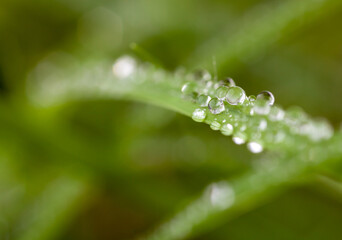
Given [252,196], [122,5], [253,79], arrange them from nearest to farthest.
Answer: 1. [252,196]
2. [253,79]
3. [122,5]

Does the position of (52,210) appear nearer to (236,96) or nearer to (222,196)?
(222,196)

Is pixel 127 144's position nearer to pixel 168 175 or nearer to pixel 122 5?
pixel 168 175

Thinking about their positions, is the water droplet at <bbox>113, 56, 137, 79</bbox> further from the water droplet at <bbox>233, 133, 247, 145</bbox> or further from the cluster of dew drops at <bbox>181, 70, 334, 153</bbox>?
the water droplet at <bbox>233, 133, 247, 145</bbox>

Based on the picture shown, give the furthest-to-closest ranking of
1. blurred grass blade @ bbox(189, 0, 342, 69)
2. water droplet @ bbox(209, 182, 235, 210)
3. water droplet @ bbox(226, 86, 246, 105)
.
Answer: blurred grass blade @ bbox(189, 0, 342, 69) → water droplet @ bbox(209, 182, 235, 210) → water droplet @ bbox(226, 86, 246, 105)

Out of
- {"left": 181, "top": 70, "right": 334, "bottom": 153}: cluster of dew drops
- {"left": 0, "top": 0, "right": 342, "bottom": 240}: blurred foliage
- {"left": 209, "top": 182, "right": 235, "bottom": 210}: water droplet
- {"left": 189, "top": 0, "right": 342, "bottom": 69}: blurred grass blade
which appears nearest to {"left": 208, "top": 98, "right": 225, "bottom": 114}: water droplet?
{"left": 181, "top": 70, "right": 334, "bottom": 153}: cluster of dew drops

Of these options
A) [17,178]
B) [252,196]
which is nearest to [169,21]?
[17,178]

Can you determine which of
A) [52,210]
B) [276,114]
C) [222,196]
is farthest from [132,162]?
[276,114]
